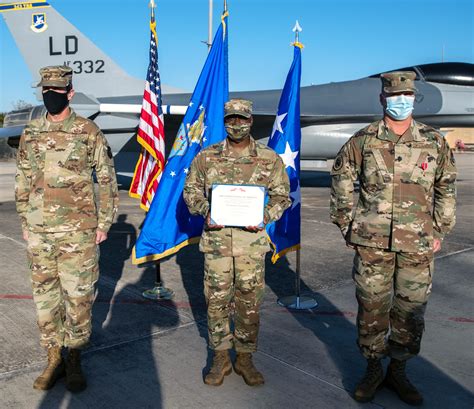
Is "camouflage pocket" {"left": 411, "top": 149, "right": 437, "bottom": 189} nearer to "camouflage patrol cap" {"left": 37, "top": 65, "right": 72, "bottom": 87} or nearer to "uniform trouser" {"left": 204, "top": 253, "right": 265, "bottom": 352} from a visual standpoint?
"uniform trouser" {"left": 204, "top": 253, "right": 265, "bottom": 352}

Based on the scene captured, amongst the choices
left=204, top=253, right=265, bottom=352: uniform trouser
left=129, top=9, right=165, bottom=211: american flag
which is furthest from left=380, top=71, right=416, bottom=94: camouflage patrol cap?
left=129, top=9, right=165, bottom=211: american flag

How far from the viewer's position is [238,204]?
3119mm

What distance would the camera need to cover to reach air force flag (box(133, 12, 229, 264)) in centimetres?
454

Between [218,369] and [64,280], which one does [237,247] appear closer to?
[218,369]

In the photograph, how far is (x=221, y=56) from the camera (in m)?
4.75

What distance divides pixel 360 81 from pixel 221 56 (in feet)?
36.8

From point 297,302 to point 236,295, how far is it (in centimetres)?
158

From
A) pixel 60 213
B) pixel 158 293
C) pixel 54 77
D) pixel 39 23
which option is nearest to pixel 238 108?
pixel 54 77

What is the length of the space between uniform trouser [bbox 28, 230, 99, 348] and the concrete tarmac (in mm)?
345

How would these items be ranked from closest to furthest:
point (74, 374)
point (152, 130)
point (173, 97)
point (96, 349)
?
point (74, 374) → point (96, 349) → point (152, 130) → point (173, 97)

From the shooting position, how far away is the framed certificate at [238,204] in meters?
3.12

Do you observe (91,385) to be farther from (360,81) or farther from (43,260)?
(360,81)

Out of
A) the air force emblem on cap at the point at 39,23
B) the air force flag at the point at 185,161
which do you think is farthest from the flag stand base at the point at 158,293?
the air force emblem on cap at the point at 39,23

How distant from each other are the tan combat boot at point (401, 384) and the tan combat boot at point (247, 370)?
0.84 meters
